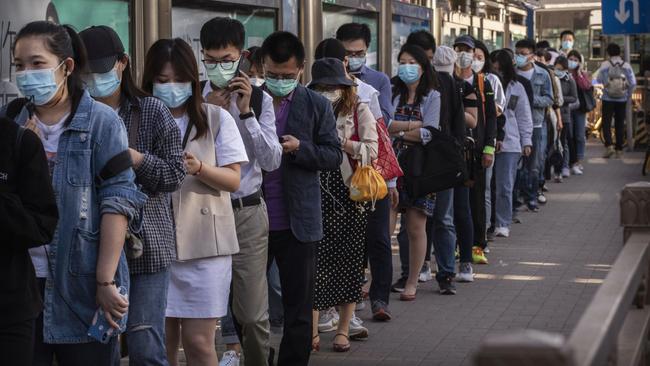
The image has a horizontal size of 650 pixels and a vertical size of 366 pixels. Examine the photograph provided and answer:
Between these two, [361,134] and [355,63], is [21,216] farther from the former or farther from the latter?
[355,63]

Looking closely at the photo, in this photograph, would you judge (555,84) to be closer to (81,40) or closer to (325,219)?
(325,219)

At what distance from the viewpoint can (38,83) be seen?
4.43 m

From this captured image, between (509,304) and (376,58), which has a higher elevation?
(376,58)

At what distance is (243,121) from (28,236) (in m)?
1.96

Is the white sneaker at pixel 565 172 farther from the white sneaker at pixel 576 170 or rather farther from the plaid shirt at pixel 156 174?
the plaid shirt at pixel 156 174

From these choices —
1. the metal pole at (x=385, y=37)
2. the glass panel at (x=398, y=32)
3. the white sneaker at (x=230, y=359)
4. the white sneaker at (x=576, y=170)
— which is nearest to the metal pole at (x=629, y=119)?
the white sneaker at (x=576, y=170)

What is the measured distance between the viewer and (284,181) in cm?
648

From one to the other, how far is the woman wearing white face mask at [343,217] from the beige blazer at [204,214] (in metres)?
2.09

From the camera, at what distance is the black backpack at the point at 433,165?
9242 millimetres

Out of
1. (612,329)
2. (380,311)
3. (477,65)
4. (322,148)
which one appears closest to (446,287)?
(380,311)

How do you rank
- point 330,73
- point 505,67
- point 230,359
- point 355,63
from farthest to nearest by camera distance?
1. point 505,67
2. point 355,63
3. point 330,73
4. point 230,359

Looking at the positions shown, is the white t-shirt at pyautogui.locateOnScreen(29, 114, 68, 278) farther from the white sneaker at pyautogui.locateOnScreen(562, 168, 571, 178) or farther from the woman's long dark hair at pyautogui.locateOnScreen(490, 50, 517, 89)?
the white sneaker at pyautogui.locateOnScreen(562, 168, 571, 178)

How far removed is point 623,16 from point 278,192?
54.6ft

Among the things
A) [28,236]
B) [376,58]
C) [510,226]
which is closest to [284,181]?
[28,236]
